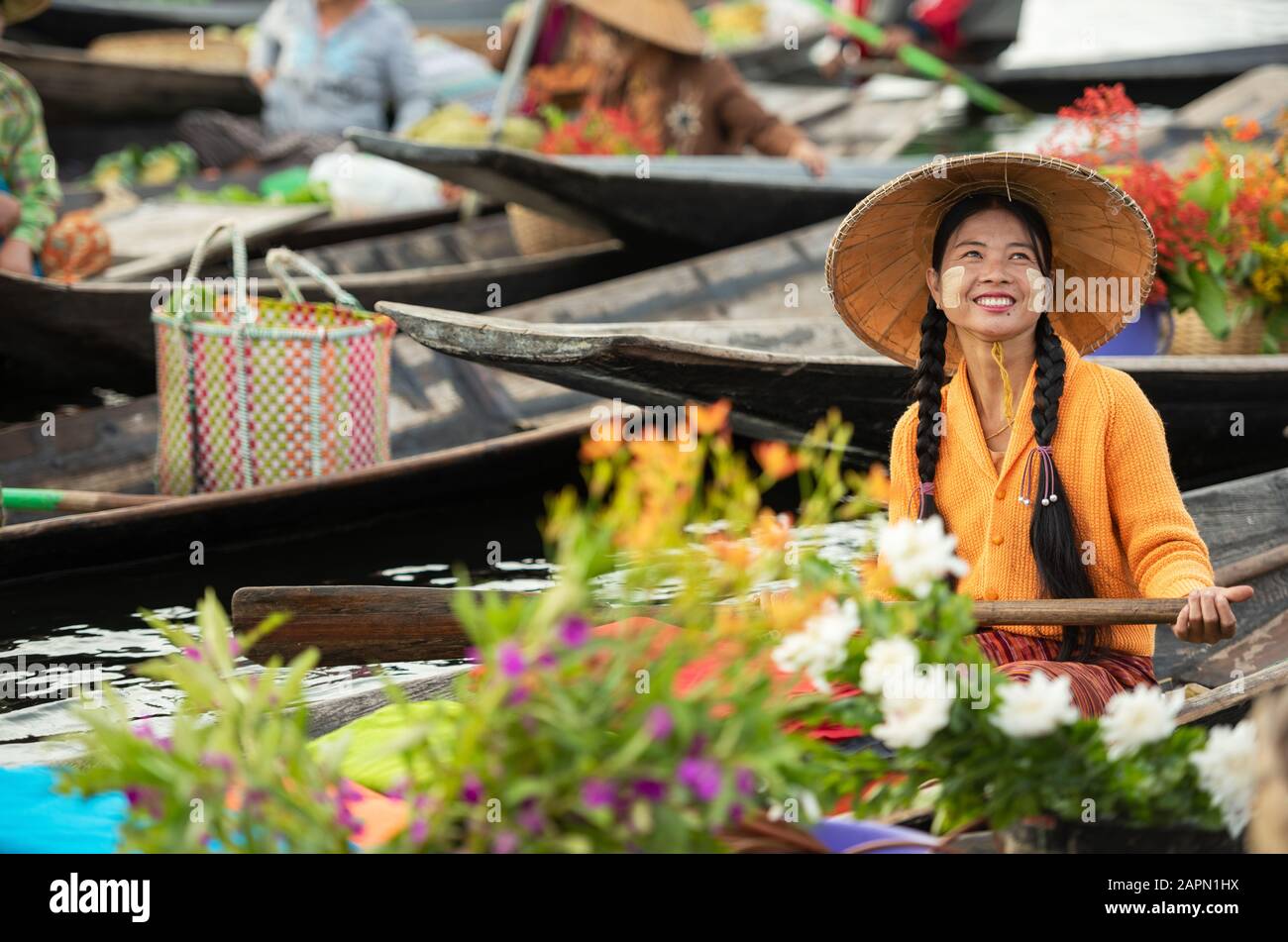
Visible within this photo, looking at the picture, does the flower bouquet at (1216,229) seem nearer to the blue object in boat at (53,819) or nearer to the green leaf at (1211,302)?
the green leaf at (1211,302)

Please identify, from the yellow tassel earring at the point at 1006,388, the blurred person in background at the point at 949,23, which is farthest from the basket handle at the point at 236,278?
the blurred person in background at the point at 949,23

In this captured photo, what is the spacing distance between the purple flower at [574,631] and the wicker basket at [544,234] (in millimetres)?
4653

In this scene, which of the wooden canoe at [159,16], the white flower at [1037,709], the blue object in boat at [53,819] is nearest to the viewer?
the white flower at [1037,709]

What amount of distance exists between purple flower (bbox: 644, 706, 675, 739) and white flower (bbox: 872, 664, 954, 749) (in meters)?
0.34

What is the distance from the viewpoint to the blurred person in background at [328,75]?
729cm

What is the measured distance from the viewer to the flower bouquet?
4270mm

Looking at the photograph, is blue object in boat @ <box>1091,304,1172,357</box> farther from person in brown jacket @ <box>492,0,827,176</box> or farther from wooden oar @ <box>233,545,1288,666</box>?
wooden oar @ <box>233,545,1288,666</box>

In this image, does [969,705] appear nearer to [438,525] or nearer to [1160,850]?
[1160,850]

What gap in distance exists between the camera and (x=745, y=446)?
470cm

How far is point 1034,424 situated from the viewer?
249cm

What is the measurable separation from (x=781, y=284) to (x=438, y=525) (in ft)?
5.25

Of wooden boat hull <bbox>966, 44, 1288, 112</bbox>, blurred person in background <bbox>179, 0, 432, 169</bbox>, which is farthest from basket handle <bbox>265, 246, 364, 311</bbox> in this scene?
wooden boat hull <bbox>966, 44, 1288, 112</bbox>

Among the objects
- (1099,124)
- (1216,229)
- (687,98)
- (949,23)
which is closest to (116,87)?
(687,98)

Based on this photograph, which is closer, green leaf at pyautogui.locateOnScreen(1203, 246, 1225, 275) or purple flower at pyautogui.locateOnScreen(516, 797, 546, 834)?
purple flower at pyautogui.locateOnScreen(516, 797, 546, 834)
